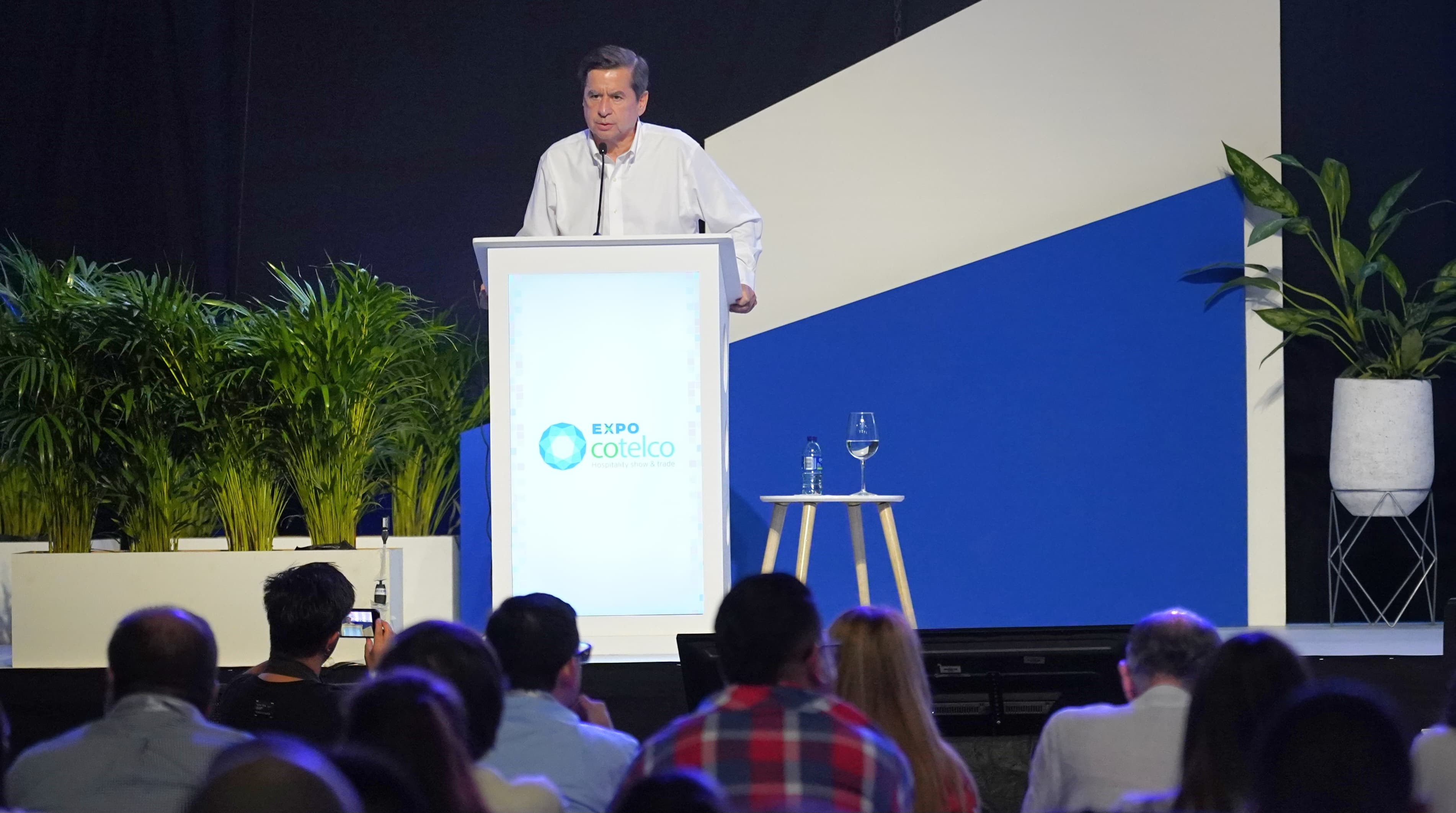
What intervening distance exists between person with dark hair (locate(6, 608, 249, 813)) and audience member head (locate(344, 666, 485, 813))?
39 centimetres

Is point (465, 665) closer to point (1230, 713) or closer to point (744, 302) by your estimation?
point (1230, 713)

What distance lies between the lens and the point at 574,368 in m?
3.18

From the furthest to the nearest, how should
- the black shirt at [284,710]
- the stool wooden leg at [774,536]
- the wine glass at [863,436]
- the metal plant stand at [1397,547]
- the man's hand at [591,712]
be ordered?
the metal plant stand at [1397,547] < the wine glass at [863,436] < the stool wooden leg at [774,536] < the black shirt at [284,710] < the man's hand at [591,712]

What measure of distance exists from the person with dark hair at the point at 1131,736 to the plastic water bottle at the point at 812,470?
232 centimetres

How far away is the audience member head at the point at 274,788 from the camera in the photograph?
3.51 ft

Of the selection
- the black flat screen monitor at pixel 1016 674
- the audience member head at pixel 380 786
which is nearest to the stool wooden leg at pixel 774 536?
the black flat screen monitor at pixel 1016 674

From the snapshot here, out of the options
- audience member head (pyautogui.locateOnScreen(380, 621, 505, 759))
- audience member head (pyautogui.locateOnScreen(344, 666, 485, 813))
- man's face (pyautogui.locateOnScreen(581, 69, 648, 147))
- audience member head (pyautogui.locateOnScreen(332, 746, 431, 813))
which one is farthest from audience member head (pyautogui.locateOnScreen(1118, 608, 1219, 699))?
man's face (pyautogui.locateOnScreen(581, 69, 648, 147))

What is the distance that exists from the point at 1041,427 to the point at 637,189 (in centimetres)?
211

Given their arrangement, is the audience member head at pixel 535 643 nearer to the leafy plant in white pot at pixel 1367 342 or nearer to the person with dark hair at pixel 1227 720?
the person with dark hair at pixel 1227 720

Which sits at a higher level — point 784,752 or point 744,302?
point 744,302

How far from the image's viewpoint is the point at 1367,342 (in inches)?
207

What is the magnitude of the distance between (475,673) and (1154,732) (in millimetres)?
918

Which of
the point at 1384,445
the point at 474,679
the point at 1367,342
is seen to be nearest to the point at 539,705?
the point at 474,679

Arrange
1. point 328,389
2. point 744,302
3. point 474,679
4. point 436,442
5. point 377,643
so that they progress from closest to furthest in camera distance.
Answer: point 474,679 < point 377,643 < point 744,302 < point 328,389 < point 436,442
